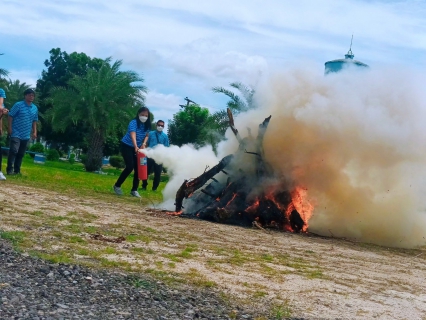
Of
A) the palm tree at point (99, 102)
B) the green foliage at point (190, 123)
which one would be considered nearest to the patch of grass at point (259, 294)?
the palm tree at point (99, 102)

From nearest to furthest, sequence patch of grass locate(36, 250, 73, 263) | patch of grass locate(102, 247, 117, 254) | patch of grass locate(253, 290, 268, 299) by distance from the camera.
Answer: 1. patch of grass locate(253, 290, 268, 299)
2. patch of grass locate(36, 250, 73, 263)
3. patch of grass locate(102, 247, 117, 254)

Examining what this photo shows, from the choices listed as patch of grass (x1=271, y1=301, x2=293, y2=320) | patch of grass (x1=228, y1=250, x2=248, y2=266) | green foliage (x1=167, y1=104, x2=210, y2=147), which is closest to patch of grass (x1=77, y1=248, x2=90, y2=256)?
patch of grass (x1=228, y1=250, x2=248, y2=266)

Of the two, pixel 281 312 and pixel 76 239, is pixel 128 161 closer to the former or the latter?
pixel 76 239

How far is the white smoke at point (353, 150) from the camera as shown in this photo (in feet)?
Answer: 31.1

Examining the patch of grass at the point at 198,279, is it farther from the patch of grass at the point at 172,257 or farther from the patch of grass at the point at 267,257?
the patch of grass at the point at 267,257

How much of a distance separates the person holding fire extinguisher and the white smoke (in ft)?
9.99

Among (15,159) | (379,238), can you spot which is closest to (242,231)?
(379,238)

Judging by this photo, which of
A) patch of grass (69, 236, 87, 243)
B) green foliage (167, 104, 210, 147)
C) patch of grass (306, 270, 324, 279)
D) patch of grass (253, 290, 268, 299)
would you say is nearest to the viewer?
patch of grass (253, 290, 268, 299)

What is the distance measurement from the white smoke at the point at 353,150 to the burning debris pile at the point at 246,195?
0.75 ft

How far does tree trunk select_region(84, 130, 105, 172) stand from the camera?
112ft

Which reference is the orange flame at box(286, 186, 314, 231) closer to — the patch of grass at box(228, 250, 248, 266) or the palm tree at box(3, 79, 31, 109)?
the patch of grass at box(228, 250, 248, 266)

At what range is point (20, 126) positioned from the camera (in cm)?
1311

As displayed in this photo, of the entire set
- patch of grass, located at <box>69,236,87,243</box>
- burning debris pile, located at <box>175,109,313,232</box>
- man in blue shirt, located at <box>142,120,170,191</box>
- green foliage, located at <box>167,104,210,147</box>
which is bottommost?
patch of grass, located at <box>69,236,87,243</box>

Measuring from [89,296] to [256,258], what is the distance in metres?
2.68
